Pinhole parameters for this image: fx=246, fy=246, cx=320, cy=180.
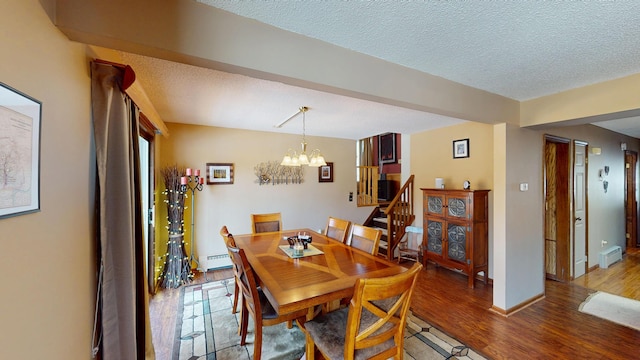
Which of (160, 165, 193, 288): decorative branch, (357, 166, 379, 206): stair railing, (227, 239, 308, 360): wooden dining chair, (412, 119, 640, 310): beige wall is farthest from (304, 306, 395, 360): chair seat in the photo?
(357, 166, 379, 206): stair railing

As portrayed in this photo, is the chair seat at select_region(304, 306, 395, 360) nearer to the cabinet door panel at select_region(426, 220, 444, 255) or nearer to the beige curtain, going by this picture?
the beige curtain

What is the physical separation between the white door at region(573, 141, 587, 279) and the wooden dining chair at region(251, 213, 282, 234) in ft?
13.9

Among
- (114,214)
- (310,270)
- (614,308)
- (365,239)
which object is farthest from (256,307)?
(614,308)

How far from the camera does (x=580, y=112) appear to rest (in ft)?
7.66

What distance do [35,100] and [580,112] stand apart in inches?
149

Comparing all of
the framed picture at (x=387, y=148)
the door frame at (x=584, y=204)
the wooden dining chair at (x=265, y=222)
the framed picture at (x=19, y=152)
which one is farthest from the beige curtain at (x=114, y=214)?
the framed picture at (x=387, y=148)

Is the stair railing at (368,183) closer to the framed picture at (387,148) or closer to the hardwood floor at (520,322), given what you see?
the framed picture at (387,148)

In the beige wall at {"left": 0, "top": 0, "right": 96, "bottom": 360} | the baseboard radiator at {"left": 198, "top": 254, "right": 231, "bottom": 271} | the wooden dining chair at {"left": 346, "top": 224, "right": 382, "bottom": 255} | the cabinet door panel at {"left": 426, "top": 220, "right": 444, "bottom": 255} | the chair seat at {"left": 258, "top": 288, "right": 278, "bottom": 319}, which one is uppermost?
the beige wall at {"left": 0, "top": 0, "right": 96, "bottom": 360}

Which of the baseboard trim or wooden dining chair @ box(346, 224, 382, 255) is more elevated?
wooden dining chair @ box(346, 224, 382, 255)

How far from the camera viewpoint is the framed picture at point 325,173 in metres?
4.89

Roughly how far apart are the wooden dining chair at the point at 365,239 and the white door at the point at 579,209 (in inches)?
129

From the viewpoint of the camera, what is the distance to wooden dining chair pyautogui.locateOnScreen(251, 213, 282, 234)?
132 inches

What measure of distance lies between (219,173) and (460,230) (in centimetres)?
370

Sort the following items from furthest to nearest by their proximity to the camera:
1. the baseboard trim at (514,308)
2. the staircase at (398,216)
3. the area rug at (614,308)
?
the staircase at (398,216), the baseboard trim at (514,308), the area rug at (614,308)
